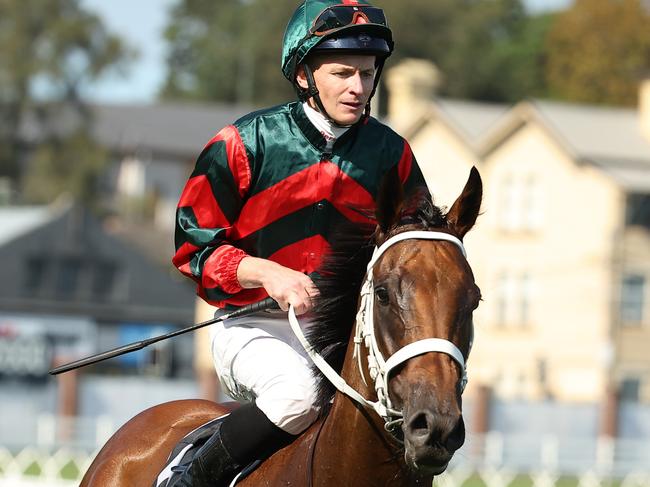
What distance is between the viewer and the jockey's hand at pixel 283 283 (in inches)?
A: 184

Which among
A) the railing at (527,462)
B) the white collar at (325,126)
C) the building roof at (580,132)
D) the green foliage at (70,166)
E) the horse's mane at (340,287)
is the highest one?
the white collar at (325,126)

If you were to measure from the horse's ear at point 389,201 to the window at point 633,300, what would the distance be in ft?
117

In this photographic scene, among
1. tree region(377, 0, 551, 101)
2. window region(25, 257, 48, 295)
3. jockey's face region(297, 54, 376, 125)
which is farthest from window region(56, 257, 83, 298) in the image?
jockey's face region(297, 54, 376, 125)

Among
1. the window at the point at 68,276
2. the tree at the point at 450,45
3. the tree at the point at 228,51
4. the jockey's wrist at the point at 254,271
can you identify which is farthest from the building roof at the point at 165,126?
the jockey's wrist at the point at 254,271

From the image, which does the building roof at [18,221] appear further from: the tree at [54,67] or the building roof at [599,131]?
the building roof at [599,131]

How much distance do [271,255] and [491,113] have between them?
4227 cm

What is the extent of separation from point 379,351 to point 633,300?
35926 mm

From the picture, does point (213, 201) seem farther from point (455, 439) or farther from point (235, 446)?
point (455, 439)

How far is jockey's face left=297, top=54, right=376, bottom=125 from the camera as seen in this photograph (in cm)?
497

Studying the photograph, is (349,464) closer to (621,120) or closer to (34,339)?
(34,339)

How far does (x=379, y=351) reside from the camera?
4.38 metres

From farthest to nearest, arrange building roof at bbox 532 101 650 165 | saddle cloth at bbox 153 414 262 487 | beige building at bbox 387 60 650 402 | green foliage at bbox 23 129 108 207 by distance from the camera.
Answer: green foliage at bbox 23 129 108 207 < building roof at bbox 532 101 650 165 < beige building at bbox 387 60 650 402 < saddle cloth at bbox 153 414 262 487

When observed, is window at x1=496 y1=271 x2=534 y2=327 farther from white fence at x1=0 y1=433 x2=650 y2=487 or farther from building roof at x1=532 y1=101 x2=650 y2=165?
white fence at x1=0 y1=433 x2=650 y2=487

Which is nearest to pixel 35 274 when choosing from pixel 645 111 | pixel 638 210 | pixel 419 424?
pixel 645 111
